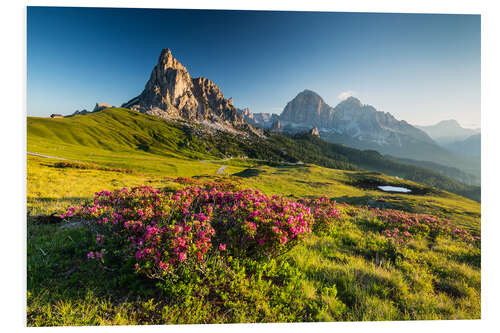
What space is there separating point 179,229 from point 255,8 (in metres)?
8.34

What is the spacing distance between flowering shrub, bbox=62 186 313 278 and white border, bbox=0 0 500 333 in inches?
63.3

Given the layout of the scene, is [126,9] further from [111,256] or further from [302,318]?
[302,318]

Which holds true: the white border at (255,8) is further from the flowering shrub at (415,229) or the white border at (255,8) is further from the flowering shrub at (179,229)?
the flowering shrub at (179,229)

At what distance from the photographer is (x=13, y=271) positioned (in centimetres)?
530

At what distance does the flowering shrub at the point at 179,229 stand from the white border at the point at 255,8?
5.27 ft

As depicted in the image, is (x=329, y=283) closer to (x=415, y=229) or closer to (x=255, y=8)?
(x=415, y=229)

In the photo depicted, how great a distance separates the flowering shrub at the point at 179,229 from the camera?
3.11m

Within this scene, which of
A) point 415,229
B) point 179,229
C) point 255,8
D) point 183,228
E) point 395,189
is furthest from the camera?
point 395,189

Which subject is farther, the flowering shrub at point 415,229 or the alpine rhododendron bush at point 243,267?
the flowering shrub at point 415,229

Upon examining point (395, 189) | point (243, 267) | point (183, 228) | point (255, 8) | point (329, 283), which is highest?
point (255, 8)

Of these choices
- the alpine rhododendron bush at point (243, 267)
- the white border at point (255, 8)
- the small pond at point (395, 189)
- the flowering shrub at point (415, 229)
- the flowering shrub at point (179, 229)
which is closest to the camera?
the flowering shrub at point (179, 229)

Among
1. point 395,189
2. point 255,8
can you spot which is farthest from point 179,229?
point 395,189

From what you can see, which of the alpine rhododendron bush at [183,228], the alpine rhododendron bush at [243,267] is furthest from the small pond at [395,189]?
the alpine rhododendron bush at [183,228]

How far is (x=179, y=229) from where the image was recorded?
327 cm
